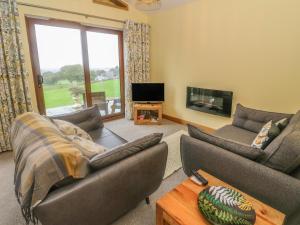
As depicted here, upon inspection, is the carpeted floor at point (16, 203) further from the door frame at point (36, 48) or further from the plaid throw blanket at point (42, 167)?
the door frame at point (36, 48)

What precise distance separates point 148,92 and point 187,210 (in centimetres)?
316

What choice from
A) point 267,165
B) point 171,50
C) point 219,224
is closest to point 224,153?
point 267,165

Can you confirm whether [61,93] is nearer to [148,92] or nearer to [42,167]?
[148,92]

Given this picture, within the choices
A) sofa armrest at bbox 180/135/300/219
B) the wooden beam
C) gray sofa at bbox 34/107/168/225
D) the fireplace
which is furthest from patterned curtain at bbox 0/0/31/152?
the fireplace

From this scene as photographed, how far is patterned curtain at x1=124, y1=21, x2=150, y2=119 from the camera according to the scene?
393 centimetres

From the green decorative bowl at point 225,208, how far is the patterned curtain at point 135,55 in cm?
342

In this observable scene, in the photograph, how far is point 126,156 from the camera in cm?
132

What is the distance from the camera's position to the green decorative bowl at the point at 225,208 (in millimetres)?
889

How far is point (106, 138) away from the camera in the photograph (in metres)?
2.25

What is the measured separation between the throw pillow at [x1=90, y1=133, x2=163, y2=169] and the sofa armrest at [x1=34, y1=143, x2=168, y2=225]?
0.03 metres

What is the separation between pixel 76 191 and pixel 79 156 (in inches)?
8.0

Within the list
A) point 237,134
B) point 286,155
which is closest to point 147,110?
point 237,134

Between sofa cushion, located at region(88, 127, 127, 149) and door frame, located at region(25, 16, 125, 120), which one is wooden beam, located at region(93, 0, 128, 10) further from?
sofa cushion, located at region(88, 127, 127, 149)

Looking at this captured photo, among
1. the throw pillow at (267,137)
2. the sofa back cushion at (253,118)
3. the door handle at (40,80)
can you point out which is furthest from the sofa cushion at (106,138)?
the sofa back cushion at (253,118)
